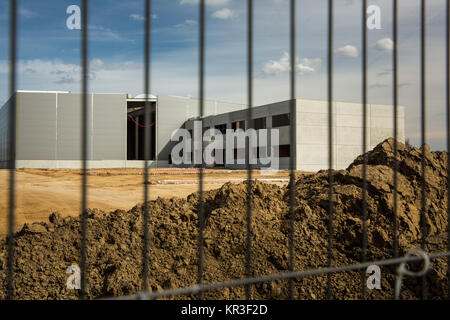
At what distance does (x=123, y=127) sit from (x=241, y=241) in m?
29.7

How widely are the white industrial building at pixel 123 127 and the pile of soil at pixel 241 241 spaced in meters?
20.1

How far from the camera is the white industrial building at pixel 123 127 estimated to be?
25.8 meters

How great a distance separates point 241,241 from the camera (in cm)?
327

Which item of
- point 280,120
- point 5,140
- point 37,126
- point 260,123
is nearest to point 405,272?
point 5,140

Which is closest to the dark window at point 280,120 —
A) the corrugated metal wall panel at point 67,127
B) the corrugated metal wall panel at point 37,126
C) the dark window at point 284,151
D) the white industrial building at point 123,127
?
the white industrial building at point 123,127

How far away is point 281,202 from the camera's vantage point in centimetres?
390

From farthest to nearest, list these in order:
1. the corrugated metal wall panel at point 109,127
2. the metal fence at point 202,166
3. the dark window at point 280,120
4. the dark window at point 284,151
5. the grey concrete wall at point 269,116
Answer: the corrugated metal wall panel at point 109,127
the dark window at point 284,151
the dark window at point 280,120
the grey concrete wall at point 269,116
the metal fence at point 202,166

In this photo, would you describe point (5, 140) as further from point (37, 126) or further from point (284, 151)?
point (284, 151)

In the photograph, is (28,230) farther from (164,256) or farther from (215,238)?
(215,238)

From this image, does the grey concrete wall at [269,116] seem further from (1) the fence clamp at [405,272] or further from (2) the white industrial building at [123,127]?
(1) the fence clamp at [405,272]

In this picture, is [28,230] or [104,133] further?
[104,133]

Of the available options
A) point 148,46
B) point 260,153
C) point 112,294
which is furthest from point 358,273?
point 260,153

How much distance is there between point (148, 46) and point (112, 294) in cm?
179

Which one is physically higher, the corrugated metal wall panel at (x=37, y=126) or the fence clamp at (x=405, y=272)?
the corrugated metal wall panel at (x=37, y=126)
